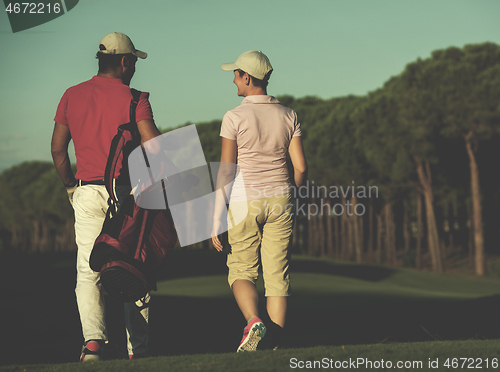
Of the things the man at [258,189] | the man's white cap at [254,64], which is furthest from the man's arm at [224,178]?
the man's white cap at [254,64]

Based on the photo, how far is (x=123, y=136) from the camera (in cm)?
451

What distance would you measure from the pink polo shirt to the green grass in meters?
1.32

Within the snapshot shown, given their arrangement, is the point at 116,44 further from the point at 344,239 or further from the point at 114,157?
the point at 344,239

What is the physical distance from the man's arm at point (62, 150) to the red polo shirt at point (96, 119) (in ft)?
0.45

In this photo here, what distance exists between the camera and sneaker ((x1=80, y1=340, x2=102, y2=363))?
4.45 metres

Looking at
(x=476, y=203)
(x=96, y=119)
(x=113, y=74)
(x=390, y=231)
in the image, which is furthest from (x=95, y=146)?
(x=390, y=231)

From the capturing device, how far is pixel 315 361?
12.2ft

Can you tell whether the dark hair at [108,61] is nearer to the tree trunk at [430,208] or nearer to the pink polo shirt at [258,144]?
the pink polo shirt at [258,144]

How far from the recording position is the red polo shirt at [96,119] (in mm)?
4680

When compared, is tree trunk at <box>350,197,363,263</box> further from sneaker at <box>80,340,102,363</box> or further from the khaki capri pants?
sneaker at <box>80,340,102,363</box>

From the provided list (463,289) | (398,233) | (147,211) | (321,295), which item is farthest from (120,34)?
(398,233)

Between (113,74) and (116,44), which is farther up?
(116,44)

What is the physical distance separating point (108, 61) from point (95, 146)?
746mm

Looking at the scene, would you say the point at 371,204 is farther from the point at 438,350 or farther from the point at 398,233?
the point at 438,350
